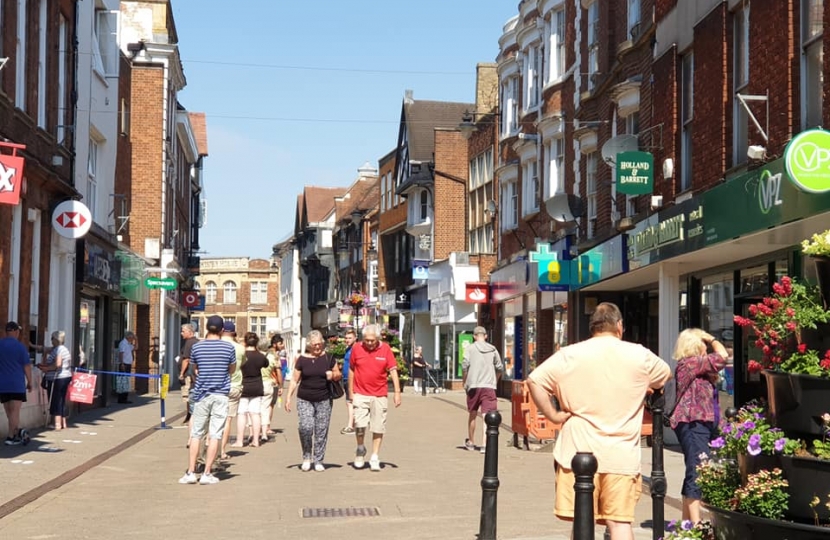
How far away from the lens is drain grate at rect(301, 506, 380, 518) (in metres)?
11.0

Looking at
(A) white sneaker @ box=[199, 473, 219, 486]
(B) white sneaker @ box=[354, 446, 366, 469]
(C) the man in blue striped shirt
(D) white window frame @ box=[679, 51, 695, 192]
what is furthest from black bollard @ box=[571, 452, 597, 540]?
(D) white window frame @ box=[679, 51, 695, 192]

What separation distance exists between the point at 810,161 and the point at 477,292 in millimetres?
26280

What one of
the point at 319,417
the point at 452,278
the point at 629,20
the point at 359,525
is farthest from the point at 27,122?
the point at 452,278

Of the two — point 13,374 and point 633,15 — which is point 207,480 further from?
point 633,15

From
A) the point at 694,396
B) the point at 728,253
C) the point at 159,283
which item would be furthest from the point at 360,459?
the point at 159,283

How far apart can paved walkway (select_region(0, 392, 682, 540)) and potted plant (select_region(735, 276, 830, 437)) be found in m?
4.19

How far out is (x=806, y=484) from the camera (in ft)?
17.7

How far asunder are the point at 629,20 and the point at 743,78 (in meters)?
7.09

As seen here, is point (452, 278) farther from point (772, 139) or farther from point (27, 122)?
point (772, 139)

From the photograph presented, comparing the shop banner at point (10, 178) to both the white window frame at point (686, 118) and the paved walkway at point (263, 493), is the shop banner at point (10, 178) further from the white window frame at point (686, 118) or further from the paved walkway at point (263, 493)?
the white window frame at point (686, 118)

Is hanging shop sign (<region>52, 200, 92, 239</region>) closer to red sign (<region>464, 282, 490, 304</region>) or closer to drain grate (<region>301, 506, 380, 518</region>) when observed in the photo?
drain grate (<region>301, 506, 380, 518</region>)

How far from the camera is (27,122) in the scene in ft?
67.8

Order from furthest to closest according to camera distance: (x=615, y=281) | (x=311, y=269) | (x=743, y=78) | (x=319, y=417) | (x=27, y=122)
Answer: (x=311, y=269) → (x=615, y=281) → (x=27, y=122) → (x=743, y=78) → (x=319, y=417)

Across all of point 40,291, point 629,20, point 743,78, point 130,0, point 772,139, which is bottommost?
point 40,291
